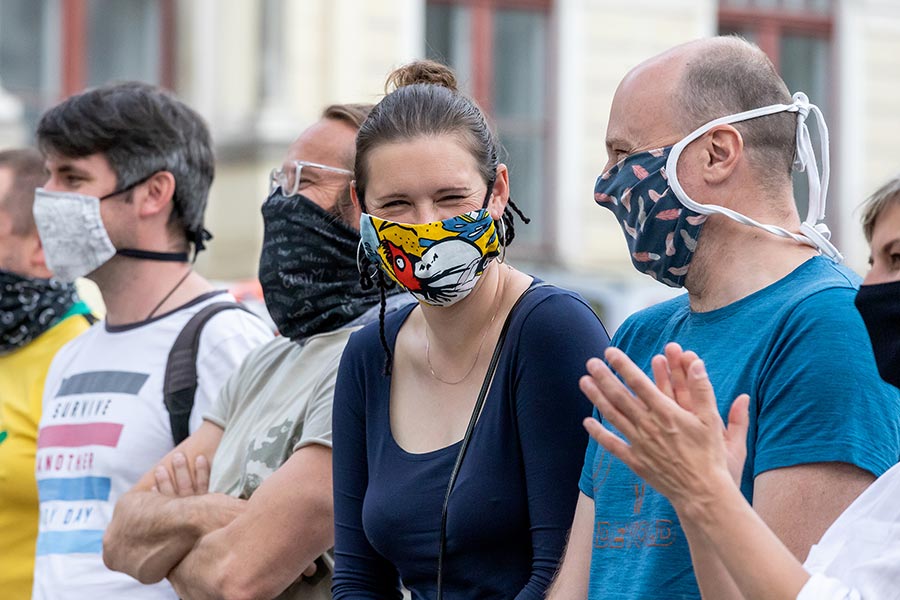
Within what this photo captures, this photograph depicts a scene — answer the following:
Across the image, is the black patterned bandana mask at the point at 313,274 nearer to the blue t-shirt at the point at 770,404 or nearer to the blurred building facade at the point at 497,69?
the blue t-shirt at the point at 770,404

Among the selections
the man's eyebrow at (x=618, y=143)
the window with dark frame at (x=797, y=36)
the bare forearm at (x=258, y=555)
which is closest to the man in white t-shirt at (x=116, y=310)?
the bare forearm at (x=258, y=555)

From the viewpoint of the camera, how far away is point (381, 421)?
362 centimetres

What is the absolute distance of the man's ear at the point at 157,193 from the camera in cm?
500

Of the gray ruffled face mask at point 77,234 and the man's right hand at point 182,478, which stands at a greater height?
the gray ruffled face mask at point 77,234

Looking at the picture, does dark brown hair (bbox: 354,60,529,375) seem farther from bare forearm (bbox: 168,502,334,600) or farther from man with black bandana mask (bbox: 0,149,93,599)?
man with black bandana mask (bbox: 0,149,93,599)

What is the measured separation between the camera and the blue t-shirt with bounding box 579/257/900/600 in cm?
270

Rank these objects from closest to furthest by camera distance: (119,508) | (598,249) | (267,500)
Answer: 1. (267,500)
2. (119,508)
3. (598,249)

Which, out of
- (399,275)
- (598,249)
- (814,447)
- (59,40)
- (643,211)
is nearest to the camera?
(814,447)

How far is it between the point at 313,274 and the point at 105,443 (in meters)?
0.84

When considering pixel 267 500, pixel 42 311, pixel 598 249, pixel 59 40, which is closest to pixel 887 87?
pixel 598 249

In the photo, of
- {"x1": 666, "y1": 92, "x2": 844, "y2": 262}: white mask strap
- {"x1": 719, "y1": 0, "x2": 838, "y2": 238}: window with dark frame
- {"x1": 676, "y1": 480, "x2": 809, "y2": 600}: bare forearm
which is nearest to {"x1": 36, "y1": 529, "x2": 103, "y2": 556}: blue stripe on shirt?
{"x1": 666, "y1": 92, "x2": 844, "y2": 262}: white mask strap

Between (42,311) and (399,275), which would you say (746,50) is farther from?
(42,311)

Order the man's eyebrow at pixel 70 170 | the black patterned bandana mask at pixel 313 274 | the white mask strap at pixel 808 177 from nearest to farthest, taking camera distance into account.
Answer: the white mask strap at pixel 808 177 < the black patterned bandana mask at pixel 313 274 < the man's eyebrow at pixel 70 170

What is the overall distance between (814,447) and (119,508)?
2.19 m
